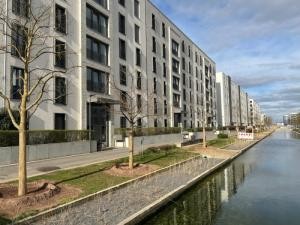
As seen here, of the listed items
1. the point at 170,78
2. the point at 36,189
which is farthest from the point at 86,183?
the point at 170,78

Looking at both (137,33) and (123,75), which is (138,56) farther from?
(123,75)

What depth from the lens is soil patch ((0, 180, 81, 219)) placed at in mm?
11385

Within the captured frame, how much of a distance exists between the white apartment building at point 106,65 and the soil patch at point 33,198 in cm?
552

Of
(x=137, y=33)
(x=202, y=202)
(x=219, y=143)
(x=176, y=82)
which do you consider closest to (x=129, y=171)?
(x=202, y=202)

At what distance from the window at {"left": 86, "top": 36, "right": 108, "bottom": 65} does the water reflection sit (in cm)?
1955

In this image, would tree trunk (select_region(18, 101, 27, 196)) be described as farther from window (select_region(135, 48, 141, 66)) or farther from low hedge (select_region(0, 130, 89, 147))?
window (select_region(135, 48, 141, 66))

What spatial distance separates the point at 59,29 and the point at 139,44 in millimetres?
19217

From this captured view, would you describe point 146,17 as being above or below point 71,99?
above

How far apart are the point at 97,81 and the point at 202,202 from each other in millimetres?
25390

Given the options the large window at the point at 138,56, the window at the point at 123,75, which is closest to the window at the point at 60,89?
the window at the point at 123,75

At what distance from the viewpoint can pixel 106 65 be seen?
40781mm

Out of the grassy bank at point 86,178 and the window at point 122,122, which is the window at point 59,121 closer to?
the grassy bank at point 86,178

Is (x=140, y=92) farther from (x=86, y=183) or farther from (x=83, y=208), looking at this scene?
(x=83, y=208)

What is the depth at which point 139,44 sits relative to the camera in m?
51.1
